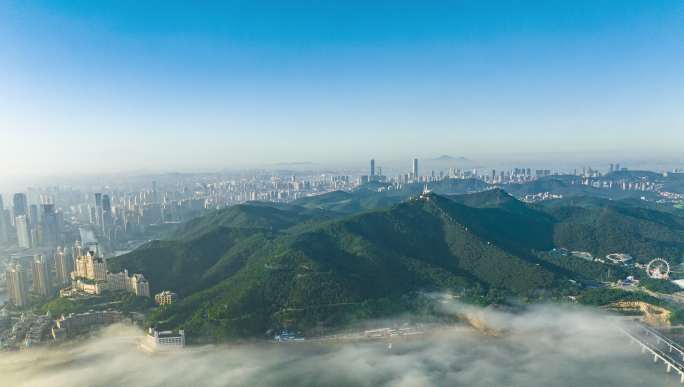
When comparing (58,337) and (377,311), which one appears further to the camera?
(377,311)

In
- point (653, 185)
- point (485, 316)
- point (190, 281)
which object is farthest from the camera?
point (653, 185)

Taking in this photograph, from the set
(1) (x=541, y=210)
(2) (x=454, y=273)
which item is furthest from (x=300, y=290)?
(1) (x=541, y=210)

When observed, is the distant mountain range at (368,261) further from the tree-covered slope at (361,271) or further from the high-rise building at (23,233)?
the high-rise building at (23,233)

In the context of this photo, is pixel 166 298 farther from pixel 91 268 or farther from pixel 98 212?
pixel 98 212

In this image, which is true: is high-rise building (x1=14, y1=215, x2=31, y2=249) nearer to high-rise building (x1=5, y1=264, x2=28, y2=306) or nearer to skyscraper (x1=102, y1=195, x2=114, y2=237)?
skyscraper (x1=102, y1=195, x2=114, y2=237)

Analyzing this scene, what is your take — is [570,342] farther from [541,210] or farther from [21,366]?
[541,210]

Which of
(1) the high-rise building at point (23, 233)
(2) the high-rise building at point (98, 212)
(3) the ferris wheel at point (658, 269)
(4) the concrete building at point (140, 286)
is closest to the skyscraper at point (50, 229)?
(1) the high-rise building at point (23, 233)

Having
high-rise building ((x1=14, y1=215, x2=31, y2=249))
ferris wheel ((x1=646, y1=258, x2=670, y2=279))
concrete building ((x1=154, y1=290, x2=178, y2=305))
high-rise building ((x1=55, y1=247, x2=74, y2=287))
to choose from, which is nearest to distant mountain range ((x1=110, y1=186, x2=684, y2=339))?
concrete building ((x1=154, y1=290, x2=178, y2=305))
